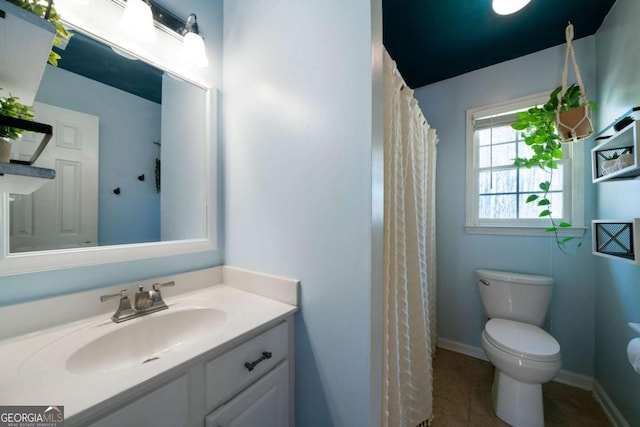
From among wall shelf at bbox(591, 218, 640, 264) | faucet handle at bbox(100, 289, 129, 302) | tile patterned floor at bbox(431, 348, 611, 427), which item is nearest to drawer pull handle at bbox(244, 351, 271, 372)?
faucet handle at bbox(100, 289, 129, 302)

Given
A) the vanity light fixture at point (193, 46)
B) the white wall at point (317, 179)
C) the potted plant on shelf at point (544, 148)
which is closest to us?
the white wall at point (317, 179)

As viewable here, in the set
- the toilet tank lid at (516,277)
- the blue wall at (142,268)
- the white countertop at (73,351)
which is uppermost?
the blue wall at (142,268)

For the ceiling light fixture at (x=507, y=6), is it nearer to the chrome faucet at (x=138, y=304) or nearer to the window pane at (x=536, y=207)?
the window pane at (x=536, y=207)

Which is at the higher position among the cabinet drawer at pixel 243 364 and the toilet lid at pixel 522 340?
the cabinet drawer at pixel 243 364

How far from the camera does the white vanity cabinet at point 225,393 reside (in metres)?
0.51

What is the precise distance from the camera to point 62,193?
32.9 inches

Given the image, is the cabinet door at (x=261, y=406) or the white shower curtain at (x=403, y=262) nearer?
the cabinet door at (x=261, y=406)

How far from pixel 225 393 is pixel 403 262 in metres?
0.81

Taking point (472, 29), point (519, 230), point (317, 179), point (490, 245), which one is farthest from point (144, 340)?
point (472, 29)

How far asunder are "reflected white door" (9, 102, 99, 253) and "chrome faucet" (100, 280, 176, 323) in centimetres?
23

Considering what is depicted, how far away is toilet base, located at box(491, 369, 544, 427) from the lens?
1.23 metres

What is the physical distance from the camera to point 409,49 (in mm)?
1666

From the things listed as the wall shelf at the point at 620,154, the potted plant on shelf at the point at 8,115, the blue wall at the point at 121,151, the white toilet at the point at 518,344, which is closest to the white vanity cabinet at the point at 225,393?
the potted plant on shelf at the point at 8,115

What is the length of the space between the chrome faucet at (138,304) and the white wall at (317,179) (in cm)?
38
